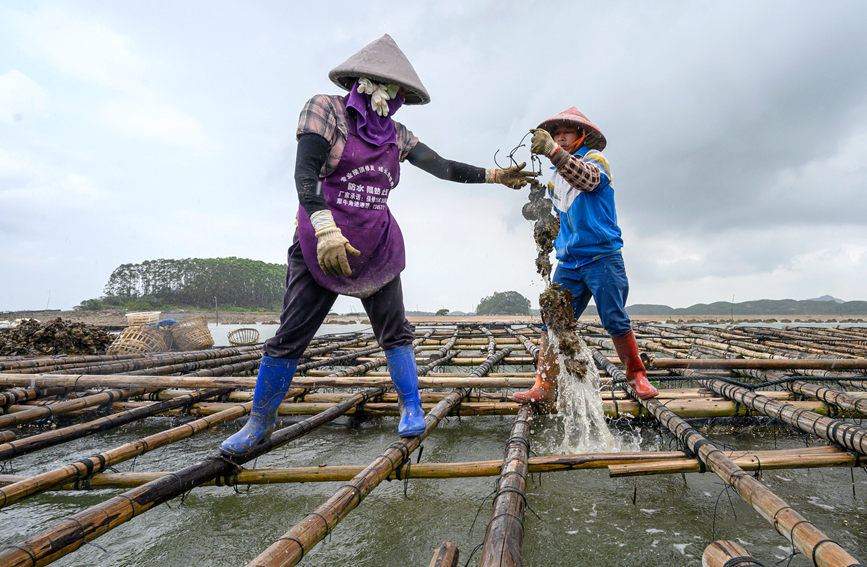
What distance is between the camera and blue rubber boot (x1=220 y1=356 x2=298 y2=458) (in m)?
1.96

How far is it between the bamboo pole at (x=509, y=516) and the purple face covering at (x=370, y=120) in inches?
65.4

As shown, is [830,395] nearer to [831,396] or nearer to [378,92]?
[831,396]

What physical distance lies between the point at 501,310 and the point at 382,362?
40692mm

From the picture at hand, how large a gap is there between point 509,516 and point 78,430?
247cm

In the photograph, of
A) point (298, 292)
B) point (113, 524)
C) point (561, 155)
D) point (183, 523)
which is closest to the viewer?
point (113, 524)

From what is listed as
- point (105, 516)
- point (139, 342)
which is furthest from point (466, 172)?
point (139, 342)

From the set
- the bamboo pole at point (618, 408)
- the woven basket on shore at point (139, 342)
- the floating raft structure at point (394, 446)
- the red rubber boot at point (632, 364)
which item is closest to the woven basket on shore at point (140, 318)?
the woven basket on shore at point (139, 342)

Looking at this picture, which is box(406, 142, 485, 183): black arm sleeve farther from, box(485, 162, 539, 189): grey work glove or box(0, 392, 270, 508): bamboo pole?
box(0, 392, 270, 508): bamboo pole

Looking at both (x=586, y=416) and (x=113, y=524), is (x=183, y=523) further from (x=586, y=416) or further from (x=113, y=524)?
(x=586, y=416)

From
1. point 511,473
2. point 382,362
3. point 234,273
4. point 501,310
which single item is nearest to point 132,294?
point 234,273

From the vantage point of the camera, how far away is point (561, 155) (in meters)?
2.60

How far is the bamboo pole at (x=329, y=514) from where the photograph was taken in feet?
3.50

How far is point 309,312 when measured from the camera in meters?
2.08

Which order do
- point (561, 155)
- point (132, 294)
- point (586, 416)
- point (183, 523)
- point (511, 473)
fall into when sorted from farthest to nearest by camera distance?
point (132, 294), point (586, 416), point (561, 155), point (183, 523), point (511, 473)
